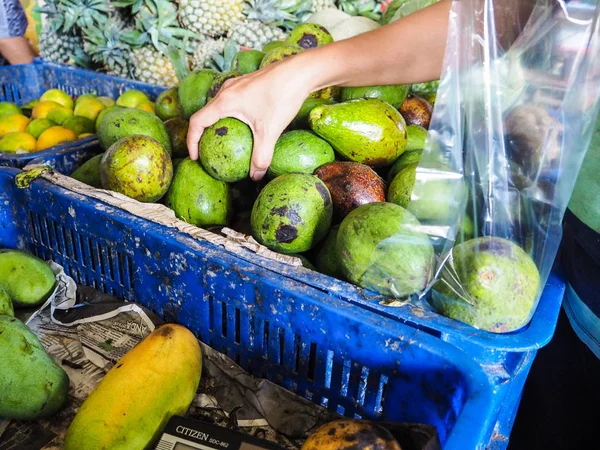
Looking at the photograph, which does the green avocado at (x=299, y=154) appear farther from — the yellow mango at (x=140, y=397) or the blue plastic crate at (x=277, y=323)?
the yellow mango at (x=140, y=397)

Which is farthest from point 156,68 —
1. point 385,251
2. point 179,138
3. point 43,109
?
point 385,251

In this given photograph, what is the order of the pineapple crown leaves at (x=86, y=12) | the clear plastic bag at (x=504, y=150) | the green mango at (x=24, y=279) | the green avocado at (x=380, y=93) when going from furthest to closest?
1. the pineapple crown leaves at (x=86, y=12)
2. the green avocado at (x=380, y=93)
3. the green mango at (x=24, y=279)
4. the clear plastic bag at (x=504, y=150)

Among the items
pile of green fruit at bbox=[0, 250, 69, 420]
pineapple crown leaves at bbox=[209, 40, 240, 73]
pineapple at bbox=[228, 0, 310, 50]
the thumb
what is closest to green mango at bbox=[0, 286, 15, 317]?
pile of green fruit at bbox=[0, 250, 69, 420]

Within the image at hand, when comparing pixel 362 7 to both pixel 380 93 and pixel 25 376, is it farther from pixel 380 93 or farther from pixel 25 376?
pixel 25 376

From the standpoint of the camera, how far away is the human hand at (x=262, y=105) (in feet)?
4.40

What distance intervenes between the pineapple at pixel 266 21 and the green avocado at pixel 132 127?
1789 millimetres

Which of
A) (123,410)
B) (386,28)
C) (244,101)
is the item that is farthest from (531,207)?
(123,410)

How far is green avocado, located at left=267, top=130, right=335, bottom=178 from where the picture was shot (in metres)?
1.49

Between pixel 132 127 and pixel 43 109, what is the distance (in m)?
1.17

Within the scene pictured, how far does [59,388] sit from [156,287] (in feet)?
1.13

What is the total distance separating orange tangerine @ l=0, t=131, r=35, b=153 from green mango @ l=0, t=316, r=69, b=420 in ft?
4.11

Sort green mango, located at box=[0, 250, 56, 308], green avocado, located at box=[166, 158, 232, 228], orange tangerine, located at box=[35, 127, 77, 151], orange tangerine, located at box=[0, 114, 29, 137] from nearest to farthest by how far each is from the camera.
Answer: green mango, located at box=[0, 250, 56, 308]
green avocado, located at box=[166, 158, 232, 228]
orange tangerine, located at box=[35, 127, 77, 151]
orange tangerine, located at box=[0, 114, 29, 137]

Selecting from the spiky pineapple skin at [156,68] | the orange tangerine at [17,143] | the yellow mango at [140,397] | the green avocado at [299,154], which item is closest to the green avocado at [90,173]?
the orange tangerine at [17,143]

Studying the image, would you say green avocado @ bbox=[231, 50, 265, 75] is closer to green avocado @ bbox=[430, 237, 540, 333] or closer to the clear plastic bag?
the clear plastic bag
